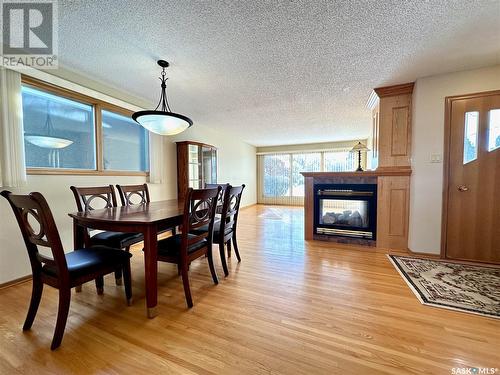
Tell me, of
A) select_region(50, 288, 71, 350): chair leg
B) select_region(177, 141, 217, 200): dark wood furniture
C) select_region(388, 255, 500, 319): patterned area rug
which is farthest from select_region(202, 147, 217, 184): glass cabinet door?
select_region(388, 255, 500, 319): patterned area rug

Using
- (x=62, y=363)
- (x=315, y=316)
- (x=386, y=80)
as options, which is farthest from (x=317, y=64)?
(x=62, y=363)

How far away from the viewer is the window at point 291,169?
728 cm

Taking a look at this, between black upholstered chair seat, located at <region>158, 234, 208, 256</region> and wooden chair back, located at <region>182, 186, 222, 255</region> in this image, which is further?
black upholstered chair seat, located at <region>158, 234, 208, 256</region>

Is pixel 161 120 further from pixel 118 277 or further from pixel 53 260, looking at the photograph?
pixel 118 277

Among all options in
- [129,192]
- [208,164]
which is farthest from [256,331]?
[208,164]

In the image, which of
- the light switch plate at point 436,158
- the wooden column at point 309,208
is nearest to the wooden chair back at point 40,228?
the wooden column at point 309,208

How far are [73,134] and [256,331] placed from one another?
3.02 meters

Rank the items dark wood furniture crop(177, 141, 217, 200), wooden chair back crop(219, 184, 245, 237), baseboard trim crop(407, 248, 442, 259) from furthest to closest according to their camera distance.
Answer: dark wood furniture crop(177, 141, 217, 200), baseboard trim crop(407, 248, 442, 259), wooden chair back crop(219, 184, 245, 237)

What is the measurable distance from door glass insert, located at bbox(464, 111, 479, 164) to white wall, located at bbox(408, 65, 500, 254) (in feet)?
0.73

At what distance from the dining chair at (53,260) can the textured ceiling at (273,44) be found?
1.46 metres

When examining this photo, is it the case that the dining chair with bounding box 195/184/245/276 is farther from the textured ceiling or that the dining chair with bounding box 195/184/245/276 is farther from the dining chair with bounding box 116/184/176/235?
the textured ceiling

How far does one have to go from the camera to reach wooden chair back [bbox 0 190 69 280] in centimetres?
119

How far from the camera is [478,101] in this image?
2453mm

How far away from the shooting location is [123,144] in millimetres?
3340
